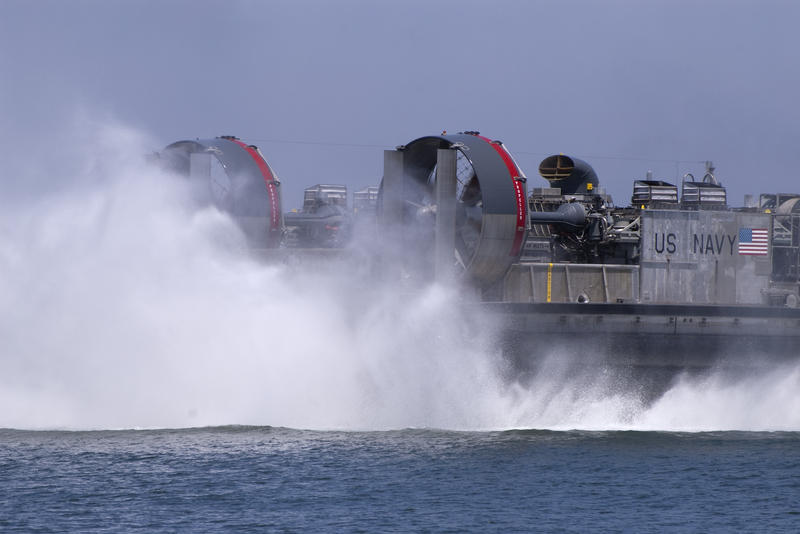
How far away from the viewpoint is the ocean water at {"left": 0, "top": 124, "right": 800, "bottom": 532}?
21812 mm

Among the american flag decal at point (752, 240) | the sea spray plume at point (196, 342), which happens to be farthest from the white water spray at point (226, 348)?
the american flag decal at point (752, 240)

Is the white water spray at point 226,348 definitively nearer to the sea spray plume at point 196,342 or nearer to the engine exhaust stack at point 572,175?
the sea spray plume at point 196,342

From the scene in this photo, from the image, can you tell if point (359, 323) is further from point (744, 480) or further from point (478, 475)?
point (744, 480)

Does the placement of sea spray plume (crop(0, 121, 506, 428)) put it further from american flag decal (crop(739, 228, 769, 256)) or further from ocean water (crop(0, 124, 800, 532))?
american flag decal (crop(739, 228, 769, 256))

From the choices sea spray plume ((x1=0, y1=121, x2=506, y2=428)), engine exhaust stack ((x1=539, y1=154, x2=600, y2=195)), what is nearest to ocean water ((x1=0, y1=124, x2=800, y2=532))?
sea spray plume ((x1=0, y1=121, x2=506, y2=428))

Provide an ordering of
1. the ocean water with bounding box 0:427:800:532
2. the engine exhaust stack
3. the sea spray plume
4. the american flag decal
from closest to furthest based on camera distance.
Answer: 1. the ocean water with bounding box 0:427:800:532
2. the sea spray plume
3. the american flag decal
4. the engine exhaust stack

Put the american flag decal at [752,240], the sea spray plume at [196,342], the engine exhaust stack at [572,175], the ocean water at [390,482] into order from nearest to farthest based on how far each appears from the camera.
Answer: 1. the ocean water at [390,482]
2. the sea spray plume at [196,342]
3. the american flag decal at [752,240]
4. the engine exhaust stack at [572,175]

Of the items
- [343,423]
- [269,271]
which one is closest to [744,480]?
[343,423]

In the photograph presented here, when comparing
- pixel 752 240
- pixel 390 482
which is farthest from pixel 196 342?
pixel 752 240

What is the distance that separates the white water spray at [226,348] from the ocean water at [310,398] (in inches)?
1.7

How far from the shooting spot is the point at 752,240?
32.5 metres

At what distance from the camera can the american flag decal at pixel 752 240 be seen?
32469 mm

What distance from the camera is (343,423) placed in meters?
26.3

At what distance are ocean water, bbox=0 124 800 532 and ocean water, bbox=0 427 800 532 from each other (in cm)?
8
